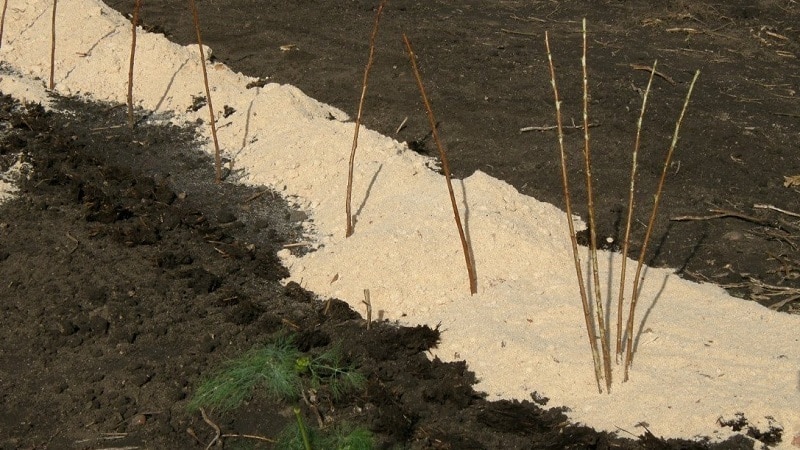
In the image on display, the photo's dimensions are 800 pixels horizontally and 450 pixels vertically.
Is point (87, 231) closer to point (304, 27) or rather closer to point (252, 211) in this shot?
point (252, 211)

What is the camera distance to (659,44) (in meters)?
8.56

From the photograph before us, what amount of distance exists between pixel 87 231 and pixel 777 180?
4.28 metres

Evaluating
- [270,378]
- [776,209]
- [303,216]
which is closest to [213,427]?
[270,378]

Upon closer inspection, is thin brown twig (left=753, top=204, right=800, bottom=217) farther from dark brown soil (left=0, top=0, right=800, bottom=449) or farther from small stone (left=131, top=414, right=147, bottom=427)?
small stone (left=131, top=414, right=147, bottom=427)

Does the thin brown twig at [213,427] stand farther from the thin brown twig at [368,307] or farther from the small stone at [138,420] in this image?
the thin brown twig at [368,307]

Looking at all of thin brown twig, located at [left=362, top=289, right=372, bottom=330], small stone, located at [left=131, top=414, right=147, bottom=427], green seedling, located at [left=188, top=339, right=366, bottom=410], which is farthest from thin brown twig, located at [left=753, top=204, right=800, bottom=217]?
small stone, located at [left=131, top=414, right=147, bottom=427]

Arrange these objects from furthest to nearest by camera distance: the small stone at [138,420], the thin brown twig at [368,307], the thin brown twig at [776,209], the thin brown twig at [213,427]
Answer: the thin brown twig at [776,209]
the thin brown twig at [368,307]
the small stone at [138,420]
the thin brown twig at [213,427]

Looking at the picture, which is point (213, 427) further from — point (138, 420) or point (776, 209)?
Answer: point (776, 209)

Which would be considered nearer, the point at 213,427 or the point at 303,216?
the point at 213,427

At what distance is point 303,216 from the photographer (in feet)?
19.9

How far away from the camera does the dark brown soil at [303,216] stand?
14.3 ft

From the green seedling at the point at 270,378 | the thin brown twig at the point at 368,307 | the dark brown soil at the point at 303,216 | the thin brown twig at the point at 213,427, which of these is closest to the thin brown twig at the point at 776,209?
the dark brown soil at the point at 303,216

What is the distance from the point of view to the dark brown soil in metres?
4.35

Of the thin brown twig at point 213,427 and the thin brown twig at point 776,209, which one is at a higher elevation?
the thin brown twig at point 776,209
